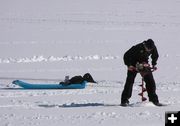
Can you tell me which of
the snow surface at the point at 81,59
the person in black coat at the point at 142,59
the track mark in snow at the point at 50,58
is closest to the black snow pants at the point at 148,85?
the person in black coat at the point at 142,59

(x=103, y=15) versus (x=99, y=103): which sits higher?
(x=103, y=15)

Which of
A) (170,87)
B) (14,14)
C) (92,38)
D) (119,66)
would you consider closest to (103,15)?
(14,14)

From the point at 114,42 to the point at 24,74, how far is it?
7595 mm

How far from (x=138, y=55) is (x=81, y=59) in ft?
27.4

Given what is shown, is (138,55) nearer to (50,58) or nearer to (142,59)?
(142,59)

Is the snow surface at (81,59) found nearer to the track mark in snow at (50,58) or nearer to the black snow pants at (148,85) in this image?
the track mark in snow at (50,58)

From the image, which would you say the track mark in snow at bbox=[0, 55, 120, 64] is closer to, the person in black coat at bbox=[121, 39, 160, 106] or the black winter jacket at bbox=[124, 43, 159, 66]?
the person in black coat at bbox=[121, 39, 160, 106]

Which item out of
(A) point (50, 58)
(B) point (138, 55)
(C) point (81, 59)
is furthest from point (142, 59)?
(A) point (50, 58)

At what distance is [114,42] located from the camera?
69.5 ft

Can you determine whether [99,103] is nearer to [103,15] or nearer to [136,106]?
[136,106]

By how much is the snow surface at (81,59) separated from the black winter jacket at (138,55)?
0.80 meters

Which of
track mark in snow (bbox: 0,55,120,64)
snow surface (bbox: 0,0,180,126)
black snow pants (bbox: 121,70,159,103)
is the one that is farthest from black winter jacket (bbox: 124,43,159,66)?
track mark in snow (bbox: 0,55,120,64)

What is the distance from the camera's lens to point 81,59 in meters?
16.8

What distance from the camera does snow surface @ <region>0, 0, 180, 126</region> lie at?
8270 millimetres
